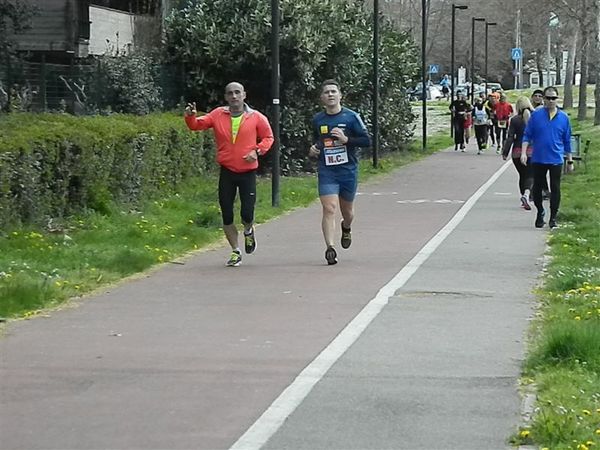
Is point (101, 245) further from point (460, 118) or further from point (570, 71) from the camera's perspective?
point (570, 71)

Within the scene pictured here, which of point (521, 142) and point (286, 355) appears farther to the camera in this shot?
point (521, 142)

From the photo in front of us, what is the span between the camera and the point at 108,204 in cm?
1669

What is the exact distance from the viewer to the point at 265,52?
2584 centimetres

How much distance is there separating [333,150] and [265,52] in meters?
13.0

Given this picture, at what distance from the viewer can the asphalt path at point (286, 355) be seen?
21.6 feet

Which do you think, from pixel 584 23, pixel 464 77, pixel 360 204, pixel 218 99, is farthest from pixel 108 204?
pixel 464 77

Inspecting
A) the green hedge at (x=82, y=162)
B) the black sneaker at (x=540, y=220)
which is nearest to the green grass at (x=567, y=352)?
the black sneaker at (x=540, y=220)

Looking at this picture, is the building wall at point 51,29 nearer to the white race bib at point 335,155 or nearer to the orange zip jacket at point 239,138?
the orange zip jacket at point 239,138

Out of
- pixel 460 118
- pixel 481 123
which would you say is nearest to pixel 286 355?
pixel 481 123

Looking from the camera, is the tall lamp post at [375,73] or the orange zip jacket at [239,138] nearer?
the orange zip jacket at [239,138]

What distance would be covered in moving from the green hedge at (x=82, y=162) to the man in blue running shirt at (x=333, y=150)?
127 inches

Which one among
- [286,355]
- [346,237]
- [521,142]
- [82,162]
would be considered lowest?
[286,355]

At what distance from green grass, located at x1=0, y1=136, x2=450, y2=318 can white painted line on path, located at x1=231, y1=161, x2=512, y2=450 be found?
246 cm

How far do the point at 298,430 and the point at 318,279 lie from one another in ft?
17.9
